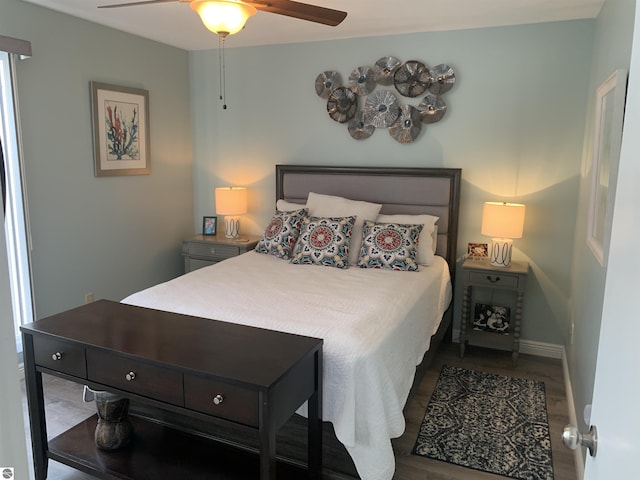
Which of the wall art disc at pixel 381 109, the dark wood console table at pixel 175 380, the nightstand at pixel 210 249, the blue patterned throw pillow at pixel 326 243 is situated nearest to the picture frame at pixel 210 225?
the nightstand at pixel 210 249

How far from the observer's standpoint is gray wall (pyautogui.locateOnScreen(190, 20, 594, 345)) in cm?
Answer: 365

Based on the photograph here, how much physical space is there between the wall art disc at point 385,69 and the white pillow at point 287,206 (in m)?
1.21

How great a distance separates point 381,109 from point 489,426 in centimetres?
251

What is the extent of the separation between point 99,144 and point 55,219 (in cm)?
70

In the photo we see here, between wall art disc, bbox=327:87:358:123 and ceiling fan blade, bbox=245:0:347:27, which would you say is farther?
wall art disc, bbox=327:87:358:123

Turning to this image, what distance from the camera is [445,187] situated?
12.9 ft

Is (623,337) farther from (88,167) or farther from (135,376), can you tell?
(88,167)

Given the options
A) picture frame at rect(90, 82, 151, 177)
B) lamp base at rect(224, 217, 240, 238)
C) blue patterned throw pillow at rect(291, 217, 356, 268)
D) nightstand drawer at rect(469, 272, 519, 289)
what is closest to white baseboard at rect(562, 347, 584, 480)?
nightstand drawer at rect(469, 272, 519, 289)

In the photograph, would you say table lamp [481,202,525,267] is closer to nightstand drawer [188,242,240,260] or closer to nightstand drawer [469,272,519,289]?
nightstand drawer [469,272,519,289]

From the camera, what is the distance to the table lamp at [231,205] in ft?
14.9

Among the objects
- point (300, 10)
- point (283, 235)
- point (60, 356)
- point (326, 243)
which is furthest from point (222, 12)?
point (283, 235)

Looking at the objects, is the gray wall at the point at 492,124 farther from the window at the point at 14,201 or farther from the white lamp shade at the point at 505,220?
the window at the point at 14,201

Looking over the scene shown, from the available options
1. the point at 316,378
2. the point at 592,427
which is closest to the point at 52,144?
the point at 316,378

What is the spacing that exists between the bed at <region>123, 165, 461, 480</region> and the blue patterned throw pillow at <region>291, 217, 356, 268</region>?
12 millimetres
